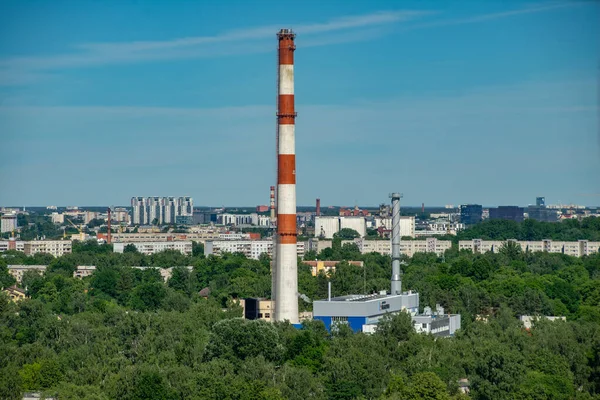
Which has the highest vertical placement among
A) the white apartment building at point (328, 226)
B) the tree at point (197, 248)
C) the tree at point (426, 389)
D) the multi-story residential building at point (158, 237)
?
the white apartment building at point (328, 226)

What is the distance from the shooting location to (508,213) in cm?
16338

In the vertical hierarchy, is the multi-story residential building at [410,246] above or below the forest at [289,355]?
above

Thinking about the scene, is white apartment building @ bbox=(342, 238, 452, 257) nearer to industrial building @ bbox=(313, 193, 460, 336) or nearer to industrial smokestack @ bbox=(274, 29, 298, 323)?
industrial building @ bbox=(313, 193, 460, 336)

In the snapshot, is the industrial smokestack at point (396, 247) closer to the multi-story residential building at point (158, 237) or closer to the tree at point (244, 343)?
the tree at point (244, 343)

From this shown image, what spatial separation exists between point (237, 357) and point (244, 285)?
21.2m

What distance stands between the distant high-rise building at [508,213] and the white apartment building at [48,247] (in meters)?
65.7

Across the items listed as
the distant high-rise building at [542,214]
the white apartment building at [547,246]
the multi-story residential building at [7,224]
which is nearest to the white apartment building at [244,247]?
the white apartment building at [547,246]

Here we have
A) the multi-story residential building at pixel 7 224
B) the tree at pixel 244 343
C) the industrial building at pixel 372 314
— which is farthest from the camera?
the multi-story residential building at pixel 7 224

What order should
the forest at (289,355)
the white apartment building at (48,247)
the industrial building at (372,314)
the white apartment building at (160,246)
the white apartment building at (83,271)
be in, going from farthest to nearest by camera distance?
the white apartment building at (160,246) → the white apartment building at (48,247) → the white apartment building at (83,271) → the industrial building at (372,314) → the forest at (289,355)

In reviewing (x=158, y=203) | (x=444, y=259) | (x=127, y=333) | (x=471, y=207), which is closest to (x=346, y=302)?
(x=127, y=333)

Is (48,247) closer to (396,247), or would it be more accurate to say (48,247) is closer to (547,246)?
(547,246)

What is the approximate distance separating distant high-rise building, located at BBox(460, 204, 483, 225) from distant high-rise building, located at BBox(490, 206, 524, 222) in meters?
1.56

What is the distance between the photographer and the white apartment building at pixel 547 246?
101700 mm

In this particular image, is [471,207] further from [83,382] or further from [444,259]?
[83,382]
